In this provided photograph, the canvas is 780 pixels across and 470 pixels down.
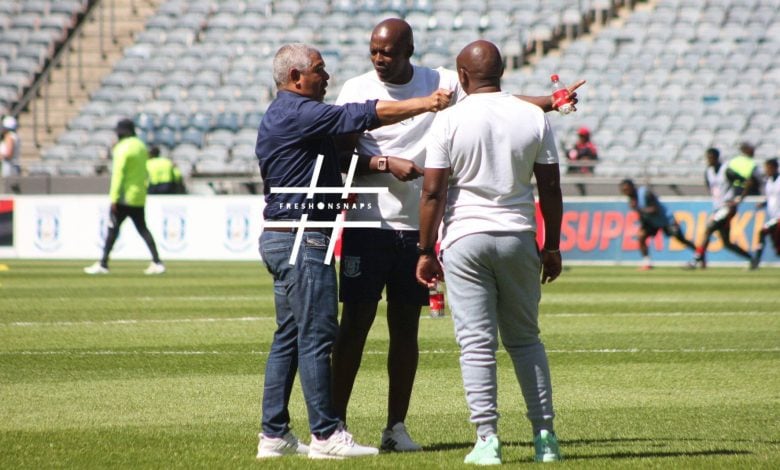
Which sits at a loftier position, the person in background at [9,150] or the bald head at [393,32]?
the bald head at [393,32]

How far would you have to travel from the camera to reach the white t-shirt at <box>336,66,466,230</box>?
6.71 meters

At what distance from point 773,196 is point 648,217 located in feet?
7.60

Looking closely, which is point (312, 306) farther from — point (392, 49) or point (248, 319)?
point (248, 319)

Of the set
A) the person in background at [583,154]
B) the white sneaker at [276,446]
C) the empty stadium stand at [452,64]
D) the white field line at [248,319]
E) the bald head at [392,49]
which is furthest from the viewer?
the empty stadium stand at [452,64]

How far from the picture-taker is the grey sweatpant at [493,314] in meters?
5.96

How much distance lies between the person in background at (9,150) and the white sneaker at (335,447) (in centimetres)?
2363

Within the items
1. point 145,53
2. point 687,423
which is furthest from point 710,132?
point 687,423

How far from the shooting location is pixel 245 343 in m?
11.4

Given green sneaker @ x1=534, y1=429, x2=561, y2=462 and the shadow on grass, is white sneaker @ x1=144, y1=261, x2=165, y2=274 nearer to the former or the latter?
the shadow on grass

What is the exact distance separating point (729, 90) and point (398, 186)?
2599 cm

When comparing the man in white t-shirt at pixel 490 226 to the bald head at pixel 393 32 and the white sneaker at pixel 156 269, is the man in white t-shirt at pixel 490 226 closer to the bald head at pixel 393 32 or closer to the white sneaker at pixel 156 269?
the bald head at pixel 393 32

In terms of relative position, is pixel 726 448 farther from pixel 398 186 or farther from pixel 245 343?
pixel 245 343
